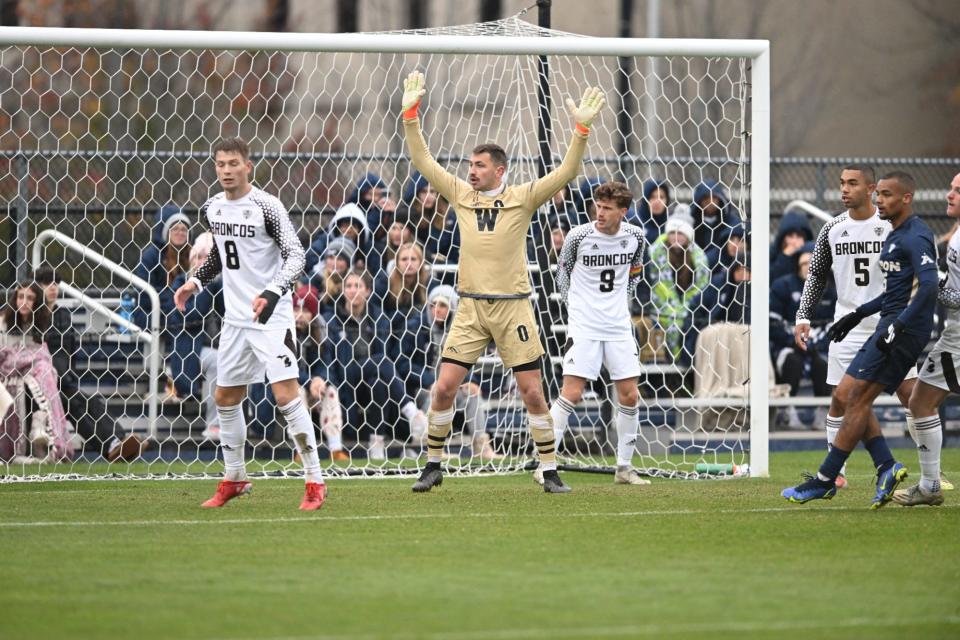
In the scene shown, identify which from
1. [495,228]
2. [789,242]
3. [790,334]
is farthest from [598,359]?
[789,242]

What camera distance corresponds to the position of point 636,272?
11.0 metres

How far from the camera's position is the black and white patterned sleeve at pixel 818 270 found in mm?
10297

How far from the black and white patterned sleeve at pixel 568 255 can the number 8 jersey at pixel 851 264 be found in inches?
65.3

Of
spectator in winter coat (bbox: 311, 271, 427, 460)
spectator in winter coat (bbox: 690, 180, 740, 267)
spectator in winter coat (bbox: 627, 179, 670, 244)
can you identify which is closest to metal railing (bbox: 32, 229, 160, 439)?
spectator in winter coat (bbox: 311, 271, 427, 460)

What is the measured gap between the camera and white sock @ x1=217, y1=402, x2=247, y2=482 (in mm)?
9258

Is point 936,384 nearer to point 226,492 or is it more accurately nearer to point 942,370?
point 942,370

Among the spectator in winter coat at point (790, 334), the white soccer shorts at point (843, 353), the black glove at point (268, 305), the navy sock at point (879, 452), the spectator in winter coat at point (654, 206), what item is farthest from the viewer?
the spectator in winter coat at point (790, 334)

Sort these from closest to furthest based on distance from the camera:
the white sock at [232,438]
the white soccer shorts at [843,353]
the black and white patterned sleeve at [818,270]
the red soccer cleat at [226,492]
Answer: the red soccer cleat at [226,492] < the white sock at [232,438] < the black and white patterned sleeve at [818,270] < the white soccer shorts at [843,353]

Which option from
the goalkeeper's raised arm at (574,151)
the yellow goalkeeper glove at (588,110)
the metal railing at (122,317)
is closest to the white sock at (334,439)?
the metal railing at (122,317)

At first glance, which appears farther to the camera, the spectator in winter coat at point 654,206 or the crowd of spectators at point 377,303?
the spectator in winter coat at point 654,206

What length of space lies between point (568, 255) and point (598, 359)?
31.2 inches

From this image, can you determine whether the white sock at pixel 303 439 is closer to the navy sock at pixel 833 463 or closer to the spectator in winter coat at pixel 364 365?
the navy sock at pixel 833 463

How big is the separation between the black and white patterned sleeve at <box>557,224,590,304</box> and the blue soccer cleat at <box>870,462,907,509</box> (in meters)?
2.87

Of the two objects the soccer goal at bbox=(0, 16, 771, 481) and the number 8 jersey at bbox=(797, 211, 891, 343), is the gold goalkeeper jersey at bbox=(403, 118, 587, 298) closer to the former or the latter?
the soccer goal at bbox=(0, 16, 771, 481)
